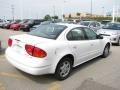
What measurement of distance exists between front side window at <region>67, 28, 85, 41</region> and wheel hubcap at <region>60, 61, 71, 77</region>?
Answer: 2.56 feet

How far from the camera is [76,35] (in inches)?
221

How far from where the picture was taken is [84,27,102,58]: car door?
20.3 feet

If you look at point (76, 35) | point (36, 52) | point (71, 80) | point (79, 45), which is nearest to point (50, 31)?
point (76, 35)

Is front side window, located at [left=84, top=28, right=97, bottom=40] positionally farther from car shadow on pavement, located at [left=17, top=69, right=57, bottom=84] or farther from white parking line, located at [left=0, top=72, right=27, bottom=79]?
white parking line, located at [left=0, top=72, right=27, bottom=79]

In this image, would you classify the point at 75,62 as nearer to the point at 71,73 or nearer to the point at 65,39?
the point at 71,73

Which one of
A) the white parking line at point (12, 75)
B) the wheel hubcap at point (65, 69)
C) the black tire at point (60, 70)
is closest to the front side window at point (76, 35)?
the black tire at point (60, 70)

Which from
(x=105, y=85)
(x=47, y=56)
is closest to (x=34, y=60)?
(x=47, y=56)

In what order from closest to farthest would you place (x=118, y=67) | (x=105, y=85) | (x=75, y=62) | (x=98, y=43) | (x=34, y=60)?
1. (x=34, y=60)
2. (x=105, y=85)
3. (x=75, y=62)
4. (x=118, y=67)
5. (x=98, y=43)

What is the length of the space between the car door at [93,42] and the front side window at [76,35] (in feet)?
1.05

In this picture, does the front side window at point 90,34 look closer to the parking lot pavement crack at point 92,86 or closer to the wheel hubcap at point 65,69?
the wheel hubcap at point 65,69

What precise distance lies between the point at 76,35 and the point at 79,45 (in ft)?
1.20

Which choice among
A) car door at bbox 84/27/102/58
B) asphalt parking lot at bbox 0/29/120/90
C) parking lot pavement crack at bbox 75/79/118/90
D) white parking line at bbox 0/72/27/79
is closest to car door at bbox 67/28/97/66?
car door at bbox 84/27/102/58

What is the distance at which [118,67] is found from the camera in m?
6.35

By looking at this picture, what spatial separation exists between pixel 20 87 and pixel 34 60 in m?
0.81
